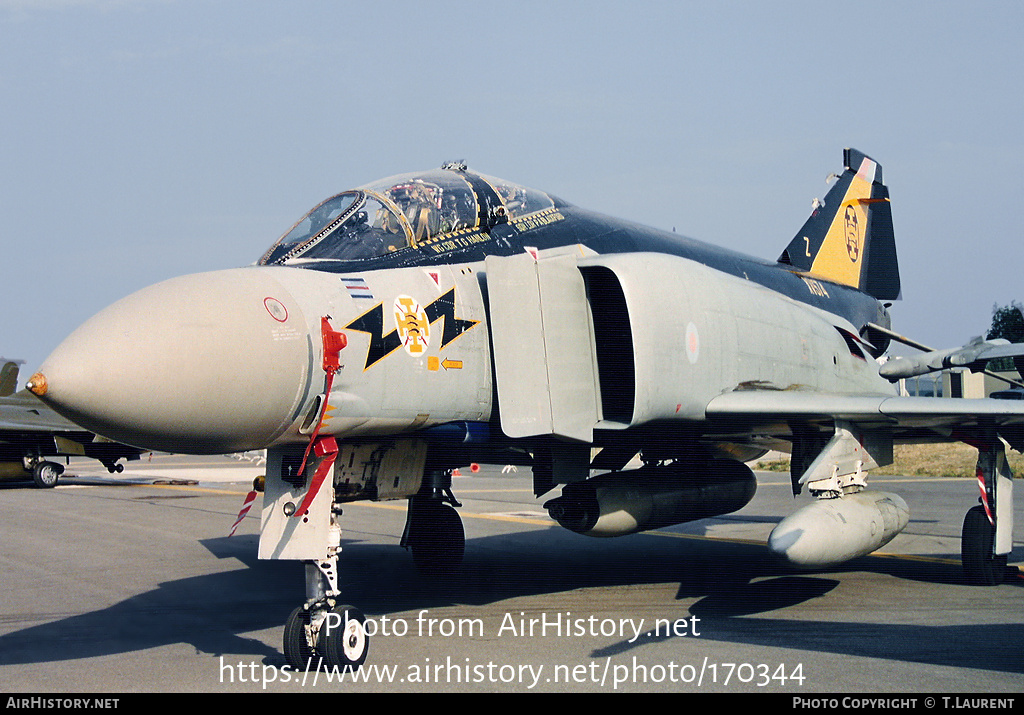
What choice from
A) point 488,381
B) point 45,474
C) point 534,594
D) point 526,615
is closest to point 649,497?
point 534,594

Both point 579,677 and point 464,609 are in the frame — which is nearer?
point 579,677

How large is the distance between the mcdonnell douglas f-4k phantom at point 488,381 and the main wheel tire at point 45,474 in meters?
15.6

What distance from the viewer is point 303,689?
16.1 ft

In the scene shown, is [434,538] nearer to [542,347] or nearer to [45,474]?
[542,347]

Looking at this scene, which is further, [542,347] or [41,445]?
[41,445]

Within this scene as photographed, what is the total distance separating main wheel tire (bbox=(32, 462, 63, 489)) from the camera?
846 inches

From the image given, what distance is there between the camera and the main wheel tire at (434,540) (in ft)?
29.6

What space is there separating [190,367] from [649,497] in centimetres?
459

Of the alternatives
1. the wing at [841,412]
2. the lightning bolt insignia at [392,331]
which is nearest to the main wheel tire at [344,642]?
the lightning bolt insignia at [392,331]

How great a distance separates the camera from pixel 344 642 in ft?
17.3

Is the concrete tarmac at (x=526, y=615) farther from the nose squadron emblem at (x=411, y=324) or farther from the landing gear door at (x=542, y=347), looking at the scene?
the nose squadron emblem at (x=411, y=324)

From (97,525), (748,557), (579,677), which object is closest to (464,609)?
(579,677)

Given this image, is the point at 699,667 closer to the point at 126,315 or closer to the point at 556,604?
the point at 556,604
